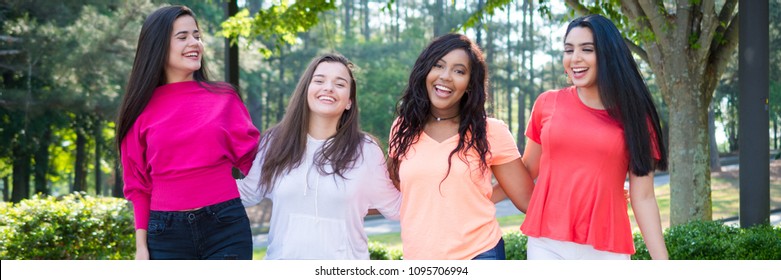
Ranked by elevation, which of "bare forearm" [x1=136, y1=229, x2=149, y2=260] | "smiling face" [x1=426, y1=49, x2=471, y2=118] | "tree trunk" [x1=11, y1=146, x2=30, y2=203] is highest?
"smiling face" [x1=426, y1=49, x2=471, y2=118]

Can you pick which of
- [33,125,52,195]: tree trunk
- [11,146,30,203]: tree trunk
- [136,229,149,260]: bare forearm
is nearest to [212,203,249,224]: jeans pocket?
[136,229,149,260]: bare forearm

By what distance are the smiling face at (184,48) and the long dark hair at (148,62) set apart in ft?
0.06

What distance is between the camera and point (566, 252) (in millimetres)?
3139

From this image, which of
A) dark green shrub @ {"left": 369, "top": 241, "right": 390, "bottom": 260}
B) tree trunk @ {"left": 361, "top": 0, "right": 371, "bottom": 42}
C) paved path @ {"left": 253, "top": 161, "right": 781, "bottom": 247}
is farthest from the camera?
tree trunk @ {"left": 361, "top": 0, "right": 371, "bottom": 42}

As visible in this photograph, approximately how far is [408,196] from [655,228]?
0.95 metres

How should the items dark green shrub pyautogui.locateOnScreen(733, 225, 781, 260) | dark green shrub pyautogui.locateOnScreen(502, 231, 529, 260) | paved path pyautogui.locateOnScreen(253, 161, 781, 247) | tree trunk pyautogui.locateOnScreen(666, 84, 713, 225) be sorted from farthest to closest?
paved path pyautogui.locateOnScreen(253, 161, 781, 247) < tree trunk pyautogui.locateOnScreen(666, 84, 713, 225) < dark green shrub pyautogui.locateOnScreen(502, 231, 529, 260) < dark green shrub pyautogui.locateOnScreen(733, 225, 781, 260)

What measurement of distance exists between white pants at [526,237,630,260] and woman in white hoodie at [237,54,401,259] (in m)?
0.61

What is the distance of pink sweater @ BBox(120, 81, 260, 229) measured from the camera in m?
3.09

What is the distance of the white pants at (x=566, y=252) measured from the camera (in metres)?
3.13

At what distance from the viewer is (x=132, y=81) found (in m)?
3.27

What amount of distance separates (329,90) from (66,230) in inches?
202

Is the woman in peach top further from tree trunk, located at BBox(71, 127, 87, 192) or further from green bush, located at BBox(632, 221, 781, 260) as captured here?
tree trunk, located at BBox(71, 127, 87, 192)

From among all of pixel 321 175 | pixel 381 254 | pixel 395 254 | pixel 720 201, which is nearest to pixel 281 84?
pixel 720 201
